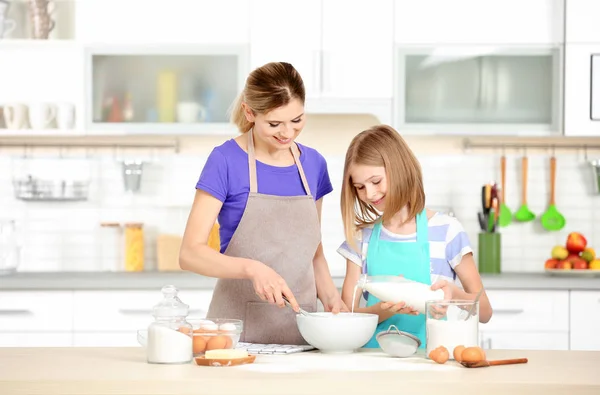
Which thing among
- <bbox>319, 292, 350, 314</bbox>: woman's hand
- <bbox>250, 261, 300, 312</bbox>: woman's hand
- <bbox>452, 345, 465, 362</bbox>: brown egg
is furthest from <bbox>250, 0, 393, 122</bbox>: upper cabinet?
<bbox>452, 345, 465, 362</bbox>: brown egg

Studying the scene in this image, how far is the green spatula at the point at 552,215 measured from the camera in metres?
4.36

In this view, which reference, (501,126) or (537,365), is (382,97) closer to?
(501,126)

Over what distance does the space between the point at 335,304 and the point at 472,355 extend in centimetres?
57

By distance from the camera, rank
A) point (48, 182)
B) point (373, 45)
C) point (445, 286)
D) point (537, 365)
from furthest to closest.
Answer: point (48, 182), point (373, 45), point (445, 286), point (537, 365)

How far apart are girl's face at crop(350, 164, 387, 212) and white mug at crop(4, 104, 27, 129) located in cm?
218

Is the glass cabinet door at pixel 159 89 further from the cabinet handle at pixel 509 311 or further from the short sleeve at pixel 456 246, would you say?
the short sleeve at pixel 456 246

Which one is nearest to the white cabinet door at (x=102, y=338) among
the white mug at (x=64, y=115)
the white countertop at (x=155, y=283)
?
the white countertop at (x=155, y=283)

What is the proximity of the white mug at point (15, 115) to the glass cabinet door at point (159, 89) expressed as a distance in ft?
0.96

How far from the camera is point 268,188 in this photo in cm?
250

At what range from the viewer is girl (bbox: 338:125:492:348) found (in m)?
2.38

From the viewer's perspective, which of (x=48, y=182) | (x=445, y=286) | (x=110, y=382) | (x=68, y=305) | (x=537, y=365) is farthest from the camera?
(x=48, y=182)

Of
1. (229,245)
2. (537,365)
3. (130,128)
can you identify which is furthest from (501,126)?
(537,365)

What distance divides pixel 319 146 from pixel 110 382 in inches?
109

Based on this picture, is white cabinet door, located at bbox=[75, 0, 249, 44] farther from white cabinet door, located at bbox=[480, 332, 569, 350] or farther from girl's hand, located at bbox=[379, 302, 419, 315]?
girl's hand, located at bbox=[379, 302, 419, 315]
